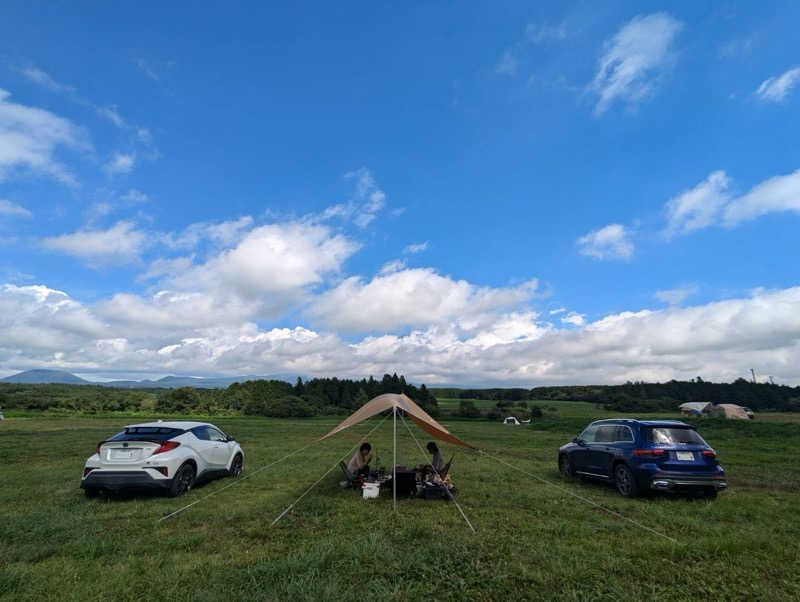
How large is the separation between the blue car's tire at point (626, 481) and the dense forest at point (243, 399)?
187 feet

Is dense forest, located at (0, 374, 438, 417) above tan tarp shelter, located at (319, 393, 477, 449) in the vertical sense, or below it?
below

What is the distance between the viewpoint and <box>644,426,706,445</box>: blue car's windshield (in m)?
9.56

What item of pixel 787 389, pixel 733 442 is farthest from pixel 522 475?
pixel 787 389

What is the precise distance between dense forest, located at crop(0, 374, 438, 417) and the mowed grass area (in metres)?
56.0

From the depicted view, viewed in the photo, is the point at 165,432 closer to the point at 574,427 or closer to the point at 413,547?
the point at 413,547

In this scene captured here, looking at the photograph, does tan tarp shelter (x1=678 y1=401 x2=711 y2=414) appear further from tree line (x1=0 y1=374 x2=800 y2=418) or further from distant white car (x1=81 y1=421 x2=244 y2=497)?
distant white car (x1=81 y1=421 x2=244 y2=497)

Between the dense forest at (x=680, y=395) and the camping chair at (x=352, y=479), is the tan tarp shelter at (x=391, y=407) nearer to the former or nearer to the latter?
the camping chair at (x=352, y=479)

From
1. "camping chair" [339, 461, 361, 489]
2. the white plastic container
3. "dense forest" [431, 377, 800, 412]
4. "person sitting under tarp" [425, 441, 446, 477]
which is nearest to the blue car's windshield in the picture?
"person sitting under tarp" [425, 441, 446, 477]

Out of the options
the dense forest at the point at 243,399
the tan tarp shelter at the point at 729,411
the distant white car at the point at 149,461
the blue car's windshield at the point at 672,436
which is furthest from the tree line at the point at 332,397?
the blue car's windshield at the point at 672,436

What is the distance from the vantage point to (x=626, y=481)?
9.98 metres

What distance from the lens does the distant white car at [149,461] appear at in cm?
868

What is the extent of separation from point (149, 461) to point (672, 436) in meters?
11.3

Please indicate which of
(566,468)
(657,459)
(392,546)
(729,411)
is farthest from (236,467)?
(729,411)

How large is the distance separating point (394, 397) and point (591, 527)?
5164 millimetres
